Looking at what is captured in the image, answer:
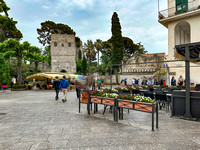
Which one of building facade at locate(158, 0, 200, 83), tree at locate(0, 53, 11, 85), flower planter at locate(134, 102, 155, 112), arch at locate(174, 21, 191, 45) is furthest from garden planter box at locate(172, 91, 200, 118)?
tree at locate(0, 53, 11, 85)

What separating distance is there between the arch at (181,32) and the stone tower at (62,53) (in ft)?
87.5

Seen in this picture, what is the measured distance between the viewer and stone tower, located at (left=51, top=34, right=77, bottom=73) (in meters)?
38.7

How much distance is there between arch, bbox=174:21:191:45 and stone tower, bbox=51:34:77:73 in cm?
2667

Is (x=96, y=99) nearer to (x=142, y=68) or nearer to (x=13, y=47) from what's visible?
(x=13, y=47)

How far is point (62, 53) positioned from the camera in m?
39.1

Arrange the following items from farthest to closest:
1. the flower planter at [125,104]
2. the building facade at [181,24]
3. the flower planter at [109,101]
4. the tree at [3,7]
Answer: the building facade at [181,24] < the tree at [3,7] < the flower planter at [109,101] < the flower planter at [125,104]

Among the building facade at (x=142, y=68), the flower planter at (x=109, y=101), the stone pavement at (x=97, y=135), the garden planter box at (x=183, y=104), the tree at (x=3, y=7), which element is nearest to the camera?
the stone pavement at (x=97, y=135)

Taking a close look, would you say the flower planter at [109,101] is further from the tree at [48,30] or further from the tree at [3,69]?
the tree at [48,30]

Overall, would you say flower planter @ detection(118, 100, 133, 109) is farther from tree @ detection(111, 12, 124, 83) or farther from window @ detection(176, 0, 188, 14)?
tree @ detection(111, 12, 124, 83)

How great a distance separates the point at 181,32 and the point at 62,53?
28.4 m

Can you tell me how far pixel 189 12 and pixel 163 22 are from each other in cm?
302

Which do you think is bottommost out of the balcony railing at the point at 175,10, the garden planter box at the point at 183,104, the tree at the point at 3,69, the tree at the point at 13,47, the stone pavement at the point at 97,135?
the stone pavement at the point at 97,135

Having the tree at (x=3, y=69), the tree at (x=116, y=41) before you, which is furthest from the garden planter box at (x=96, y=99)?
the tree at (x=116, y=41)

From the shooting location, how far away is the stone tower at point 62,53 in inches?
1522
